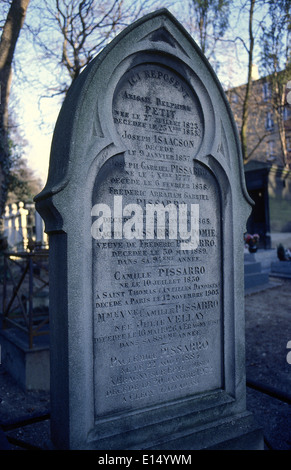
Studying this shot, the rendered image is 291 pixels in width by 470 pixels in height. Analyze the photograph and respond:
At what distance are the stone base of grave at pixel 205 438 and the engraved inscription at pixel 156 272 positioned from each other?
20 centimetres

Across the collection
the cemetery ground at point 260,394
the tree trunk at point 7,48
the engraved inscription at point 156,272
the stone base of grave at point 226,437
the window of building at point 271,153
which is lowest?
the cemetery ground at point 260,394

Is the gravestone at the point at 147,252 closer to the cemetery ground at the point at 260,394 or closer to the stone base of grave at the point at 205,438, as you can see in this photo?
the stone base of grave at the point at 205,438

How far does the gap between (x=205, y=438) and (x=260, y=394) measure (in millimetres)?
2812

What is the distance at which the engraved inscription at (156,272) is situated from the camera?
280 cm

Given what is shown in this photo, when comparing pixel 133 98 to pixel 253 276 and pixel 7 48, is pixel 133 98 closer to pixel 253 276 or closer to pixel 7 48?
pixel 7 48

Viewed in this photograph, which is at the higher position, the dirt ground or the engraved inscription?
the engraved inscription

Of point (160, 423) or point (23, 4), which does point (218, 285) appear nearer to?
point (160, 423)

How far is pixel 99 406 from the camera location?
8.97 feet

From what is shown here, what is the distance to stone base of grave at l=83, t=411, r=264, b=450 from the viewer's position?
8.95ft

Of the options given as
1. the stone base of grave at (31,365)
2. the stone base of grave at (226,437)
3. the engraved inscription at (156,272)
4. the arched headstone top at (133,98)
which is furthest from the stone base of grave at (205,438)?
the stone base of grave at (31,365)

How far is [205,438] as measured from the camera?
2.95 meters

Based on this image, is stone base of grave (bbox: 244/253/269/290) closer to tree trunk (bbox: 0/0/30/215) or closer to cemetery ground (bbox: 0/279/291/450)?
cemetery ground (bbox: 0/279/291/450)

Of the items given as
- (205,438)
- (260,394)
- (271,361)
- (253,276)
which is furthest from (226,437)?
(253,276)

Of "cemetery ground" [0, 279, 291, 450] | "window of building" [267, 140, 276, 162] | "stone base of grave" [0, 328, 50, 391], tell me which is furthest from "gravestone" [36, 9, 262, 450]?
"window of building" [267, 140, 276, 162]
